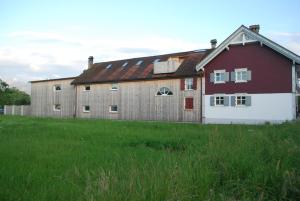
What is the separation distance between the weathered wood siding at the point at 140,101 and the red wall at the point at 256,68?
8.51 feet

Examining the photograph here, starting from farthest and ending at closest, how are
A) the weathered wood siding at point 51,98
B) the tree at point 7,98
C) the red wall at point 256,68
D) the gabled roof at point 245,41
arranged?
1. the tree at point 7,98
2. the weathered wood siding at point 51,98
3. the red wall at point 256,68
4. the gabled roof at point 245,41

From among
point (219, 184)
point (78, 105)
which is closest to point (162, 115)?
point (78, 105)

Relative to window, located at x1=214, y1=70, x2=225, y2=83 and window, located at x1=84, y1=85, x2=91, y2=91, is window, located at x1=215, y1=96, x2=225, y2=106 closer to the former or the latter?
window, located at x1=214, y1=70, x2=225, y2=83

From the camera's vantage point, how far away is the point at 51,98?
157 ft

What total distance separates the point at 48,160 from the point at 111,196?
4.72 metres

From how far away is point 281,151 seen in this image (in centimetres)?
752

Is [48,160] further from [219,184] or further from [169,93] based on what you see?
[169,93]

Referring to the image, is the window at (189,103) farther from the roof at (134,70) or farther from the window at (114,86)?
the window at (114,86)

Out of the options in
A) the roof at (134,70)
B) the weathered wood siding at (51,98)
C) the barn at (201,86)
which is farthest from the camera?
the weathered wood siding at (51,98)

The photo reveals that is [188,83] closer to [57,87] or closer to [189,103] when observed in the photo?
[189,103]

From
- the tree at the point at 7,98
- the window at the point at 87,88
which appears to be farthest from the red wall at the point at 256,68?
the tree at the point at 7,98

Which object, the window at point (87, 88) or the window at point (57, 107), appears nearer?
the window at point (87, 88)

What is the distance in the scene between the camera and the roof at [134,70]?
121 feet

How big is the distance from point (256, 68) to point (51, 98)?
28.0m
